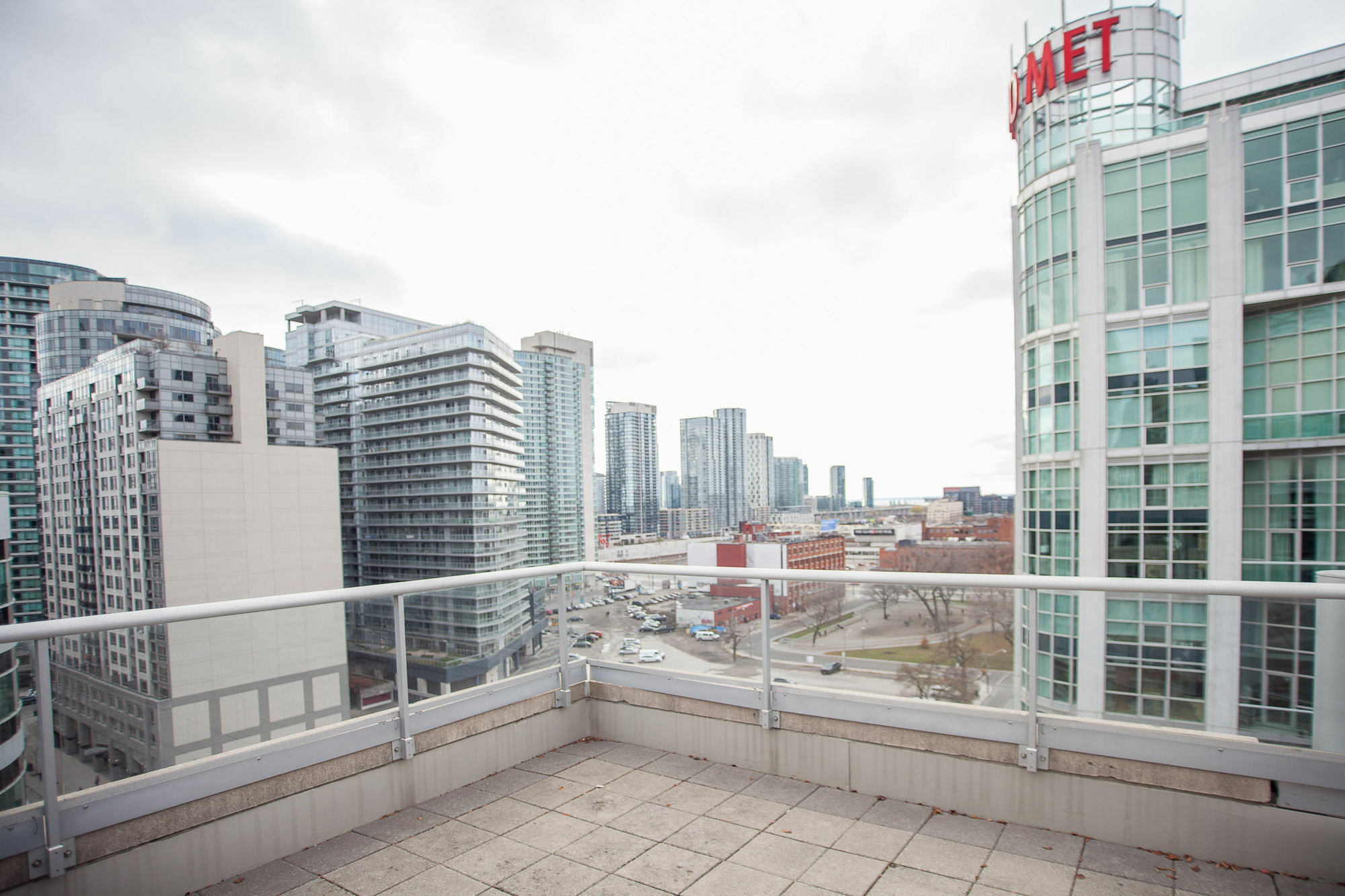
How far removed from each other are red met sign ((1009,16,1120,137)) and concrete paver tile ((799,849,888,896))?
912 inches

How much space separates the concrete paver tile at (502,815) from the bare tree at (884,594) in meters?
Result: 2.49

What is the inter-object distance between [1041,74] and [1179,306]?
325 inches

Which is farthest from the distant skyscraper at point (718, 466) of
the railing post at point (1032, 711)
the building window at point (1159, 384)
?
the railing post at point (1032, 711)

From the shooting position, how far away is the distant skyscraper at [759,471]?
612 ft

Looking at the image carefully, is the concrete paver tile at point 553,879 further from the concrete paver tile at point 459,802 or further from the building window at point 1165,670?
the building window at point 1165,670

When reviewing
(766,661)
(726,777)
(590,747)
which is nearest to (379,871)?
(590,747)

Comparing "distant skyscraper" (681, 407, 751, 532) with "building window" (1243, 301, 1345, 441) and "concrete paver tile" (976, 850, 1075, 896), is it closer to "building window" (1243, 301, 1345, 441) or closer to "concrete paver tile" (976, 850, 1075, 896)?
"building window" (1243, 301, 1345, 441)

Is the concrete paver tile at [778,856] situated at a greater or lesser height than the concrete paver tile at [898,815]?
greater

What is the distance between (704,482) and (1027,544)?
16386 centimetres

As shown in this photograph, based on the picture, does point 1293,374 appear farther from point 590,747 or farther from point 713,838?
point 713,838

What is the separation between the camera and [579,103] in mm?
14719

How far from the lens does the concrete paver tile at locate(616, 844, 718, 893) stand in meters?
3.09

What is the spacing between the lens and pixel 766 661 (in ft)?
14.7

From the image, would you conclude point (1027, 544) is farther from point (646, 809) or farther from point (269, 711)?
point (269, 711)
